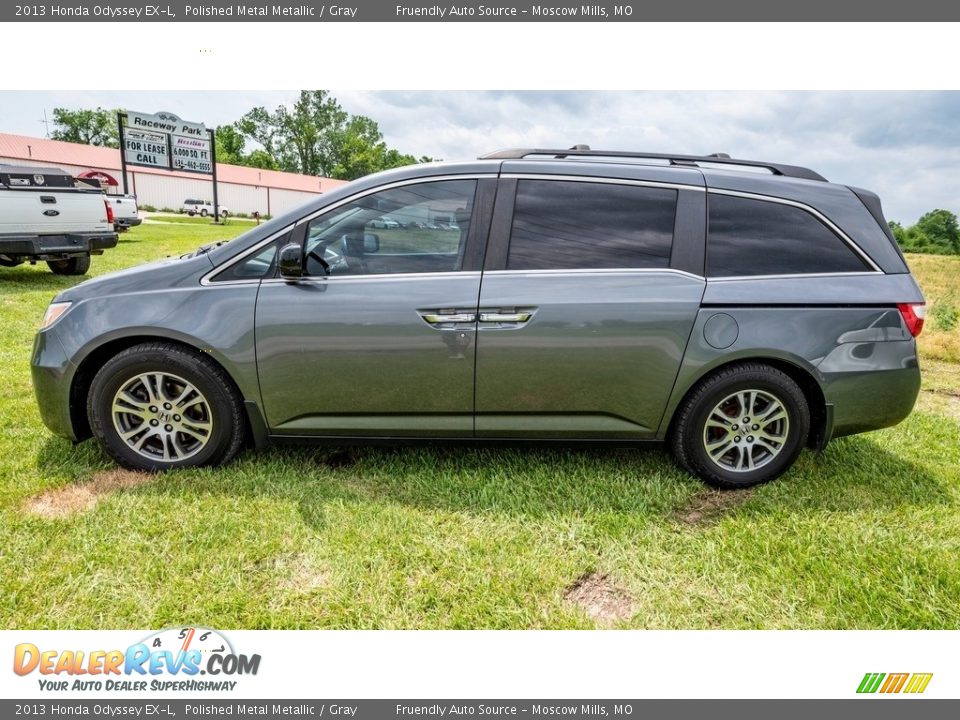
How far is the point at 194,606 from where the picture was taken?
2328mm

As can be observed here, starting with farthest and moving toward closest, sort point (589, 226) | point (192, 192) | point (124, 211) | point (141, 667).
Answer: point (192, 192)
point (124, 211)
point (589, 226)
point (141, 667)

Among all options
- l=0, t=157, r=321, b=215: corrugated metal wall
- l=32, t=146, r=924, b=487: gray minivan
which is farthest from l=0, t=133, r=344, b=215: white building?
l=32, t=146, r=924, b=487: gray minivan

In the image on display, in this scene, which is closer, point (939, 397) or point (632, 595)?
point (632, 595)

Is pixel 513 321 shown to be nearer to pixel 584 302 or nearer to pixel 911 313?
pixel 584 302

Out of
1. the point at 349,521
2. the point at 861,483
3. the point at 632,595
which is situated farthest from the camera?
the point at 861,483

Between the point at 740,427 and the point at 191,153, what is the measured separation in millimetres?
33312

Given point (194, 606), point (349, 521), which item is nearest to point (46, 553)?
point (194, 606)

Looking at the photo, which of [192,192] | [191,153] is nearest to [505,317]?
[191,153]

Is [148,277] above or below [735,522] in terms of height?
above

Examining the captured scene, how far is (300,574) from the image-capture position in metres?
2.53

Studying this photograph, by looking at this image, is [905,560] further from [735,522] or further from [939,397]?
[939,397]

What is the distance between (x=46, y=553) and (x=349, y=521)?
4.24 ft

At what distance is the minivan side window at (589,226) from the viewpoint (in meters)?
3.07
